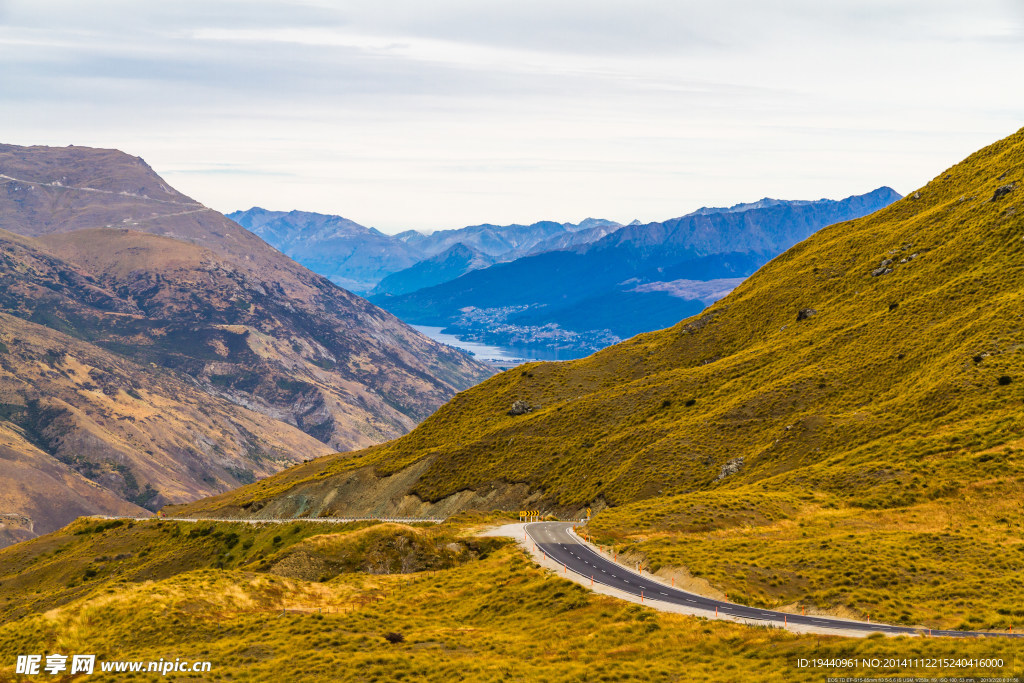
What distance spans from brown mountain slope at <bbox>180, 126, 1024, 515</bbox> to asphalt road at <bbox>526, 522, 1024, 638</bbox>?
21508 millimetres

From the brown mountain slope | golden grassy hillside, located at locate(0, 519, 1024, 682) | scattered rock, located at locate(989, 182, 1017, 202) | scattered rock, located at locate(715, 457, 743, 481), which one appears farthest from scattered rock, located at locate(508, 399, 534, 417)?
scattered rock, located at locate(989, 182, 1017, 202)

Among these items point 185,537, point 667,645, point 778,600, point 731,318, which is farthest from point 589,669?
point 731,318

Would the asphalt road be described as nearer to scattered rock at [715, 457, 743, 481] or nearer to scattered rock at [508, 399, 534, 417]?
scattered rock at [715, 457, 743, 481]

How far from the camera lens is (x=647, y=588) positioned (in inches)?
2105

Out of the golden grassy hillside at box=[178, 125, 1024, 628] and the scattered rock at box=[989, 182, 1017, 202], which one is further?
the scattered rock at box=[989, 182, 1017, 202]

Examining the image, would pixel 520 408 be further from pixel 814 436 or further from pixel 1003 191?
pixel 1003 191

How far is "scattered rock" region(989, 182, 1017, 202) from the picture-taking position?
119938 millimetres

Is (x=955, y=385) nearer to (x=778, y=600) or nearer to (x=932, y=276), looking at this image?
(x=932, y=276)

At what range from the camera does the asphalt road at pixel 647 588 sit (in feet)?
141

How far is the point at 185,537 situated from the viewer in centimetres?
10581

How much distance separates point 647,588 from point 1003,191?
10145 centimetres

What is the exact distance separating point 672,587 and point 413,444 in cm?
9008

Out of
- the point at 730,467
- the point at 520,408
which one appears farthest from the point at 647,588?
the point at 520,408

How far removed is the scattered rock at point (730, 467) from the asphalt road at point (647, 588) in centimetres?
2107
